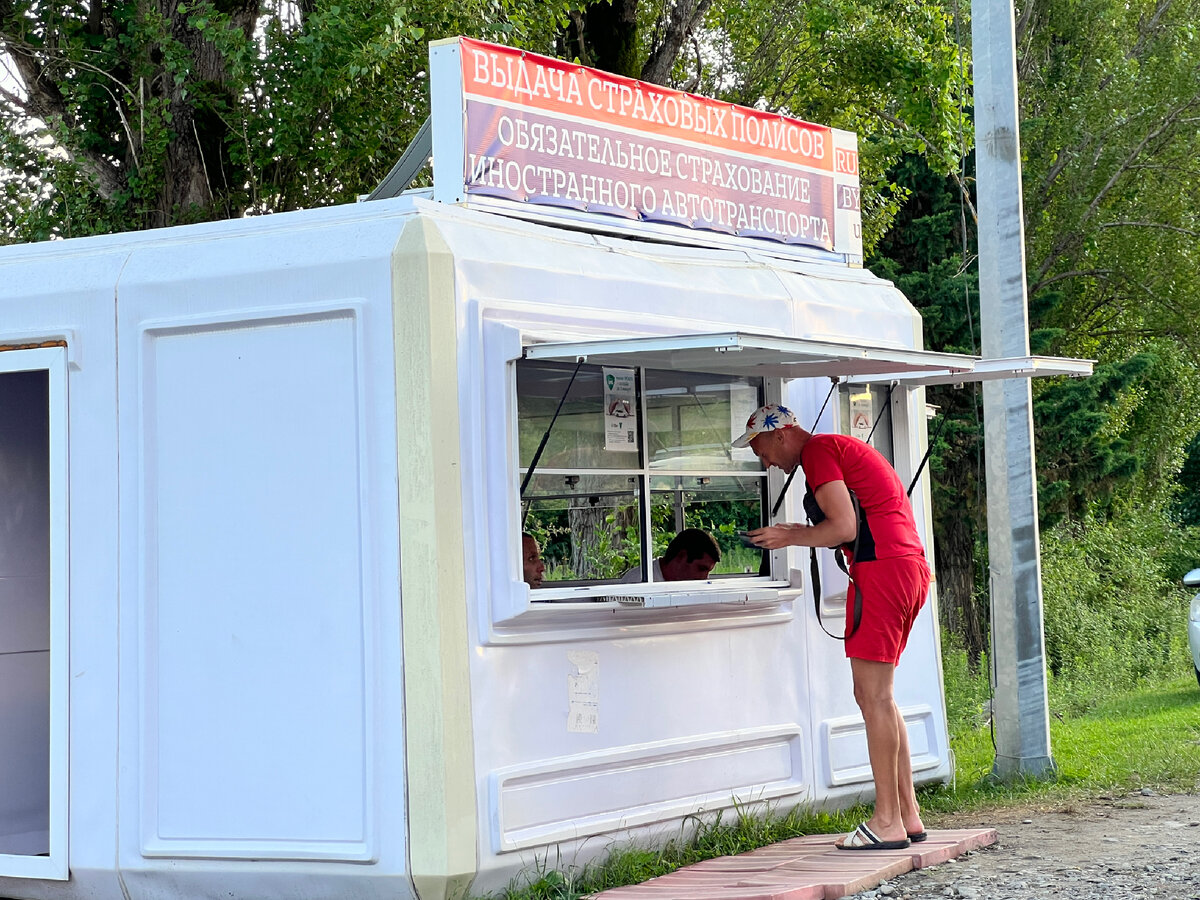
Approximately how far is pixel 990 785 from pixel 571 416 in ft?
12.1

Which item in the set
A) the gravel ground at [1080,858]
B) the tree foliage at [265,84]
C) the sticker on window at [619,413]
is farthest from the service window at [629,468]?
the tree foliage at [265,84]

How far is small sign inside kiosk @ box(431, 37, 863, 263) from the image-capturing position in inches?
256

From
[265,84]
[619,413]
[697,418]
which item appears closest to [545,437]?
[619,413]

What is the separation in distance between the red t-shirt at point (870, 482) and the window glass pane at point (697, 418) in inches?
22.7

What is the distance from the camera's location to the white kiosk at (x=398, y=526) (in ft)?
18.8

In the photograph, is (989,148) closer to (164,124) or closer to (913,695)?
(913,695)

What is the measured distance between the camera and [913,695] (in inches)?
323

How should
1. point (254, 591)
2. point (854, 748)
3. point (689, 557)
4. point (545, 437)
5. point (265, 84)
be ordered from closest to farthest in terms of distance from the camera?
point (254, 591) < point (545, 437) < point (689, 557) < point (854, 748) < point (265, 84)

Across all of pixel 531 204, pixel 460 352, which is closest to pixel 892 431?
pixel 531 204

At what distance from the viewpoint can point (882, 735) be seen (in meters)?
6.57

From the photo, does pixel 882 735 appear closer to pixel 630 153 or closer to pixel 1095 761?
pixel 630 153

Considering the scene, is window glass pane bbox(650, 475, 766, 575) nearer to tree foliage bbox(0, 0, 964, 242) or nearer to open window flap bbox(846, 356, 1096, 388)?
open window flap bbox(846, 356, 1096, 388)

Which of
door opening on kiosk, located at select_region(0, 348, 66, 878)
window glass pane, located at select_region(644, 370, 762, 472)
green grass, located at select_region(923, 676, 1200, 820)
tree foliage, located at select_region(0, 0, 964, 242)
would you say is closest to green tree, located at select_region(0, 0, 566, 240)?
tree foliage, located at select_region(0, 0, 964, 242)

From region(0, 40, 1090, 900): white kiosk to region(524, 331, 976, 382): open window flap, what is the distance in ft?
0.09
